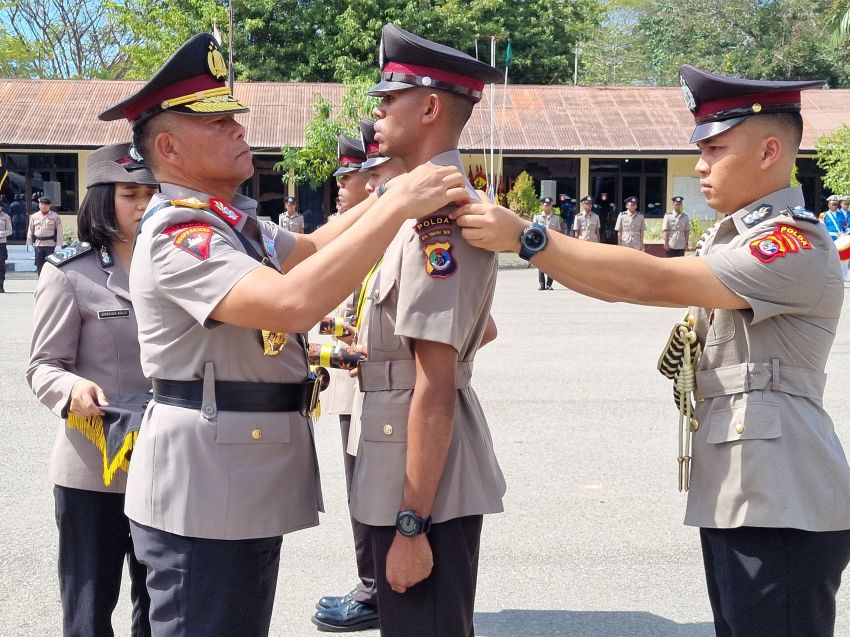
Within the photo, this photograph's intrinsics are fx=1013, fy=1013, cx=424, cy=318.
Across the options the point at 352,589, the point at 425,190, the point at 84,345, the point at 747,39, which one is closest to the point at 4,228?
the point at 352,589

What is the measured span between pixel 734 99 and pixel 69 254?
2184 millimetres

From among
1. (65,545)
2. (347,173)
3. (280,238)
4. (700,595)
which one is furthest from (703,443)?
(347,173)

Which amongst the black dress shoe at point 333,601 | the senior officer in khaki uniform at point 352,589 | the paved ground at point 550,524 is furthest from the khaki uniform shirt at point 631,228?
the black dress shoe at point 333,601

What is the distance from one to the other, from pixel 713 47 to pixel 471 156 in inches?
673

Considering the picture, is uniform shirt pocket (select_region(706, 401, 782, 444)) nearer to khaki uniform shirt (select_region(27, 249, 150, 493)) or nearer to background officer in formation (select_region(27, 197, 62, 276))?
khaki uniform shirt (select_region(27, 249, 150, 493))

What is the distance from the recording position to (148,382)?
3369mm

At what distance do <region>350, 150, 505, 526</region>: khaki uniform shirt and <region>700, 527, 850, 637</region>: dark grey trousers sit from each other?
0.66 metres

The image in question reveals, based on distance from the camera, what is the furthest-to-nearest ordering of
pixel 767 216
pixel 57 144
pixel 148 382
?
pixel 57 144, pixel 148 382, pixel 767 216

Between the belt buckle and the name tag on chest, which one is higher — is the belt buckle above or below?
below

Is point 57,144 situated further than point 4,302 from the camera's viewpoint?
Yes

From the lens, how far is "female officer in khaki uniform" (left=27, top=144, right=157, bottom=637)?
3.31 meters

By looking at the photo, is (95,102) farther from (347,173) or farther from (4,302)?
(347,173)

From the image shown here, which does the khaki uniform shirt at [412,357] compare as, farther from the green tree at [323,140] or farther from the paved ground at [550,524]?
the green tree at [323,140]

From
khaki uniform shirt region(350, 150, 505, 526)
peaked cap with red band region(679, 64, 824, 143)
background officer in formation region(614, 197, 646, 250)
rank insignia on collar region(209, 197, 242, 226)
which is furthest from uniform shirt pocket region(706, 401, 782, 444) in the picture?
background officer in formation region(614, 197, 646, 250)
